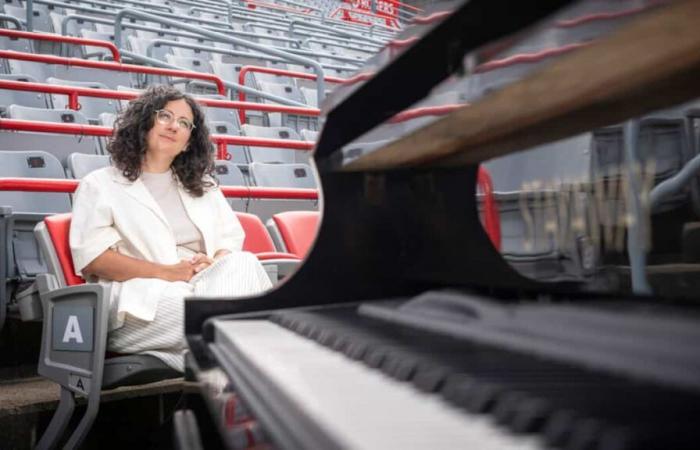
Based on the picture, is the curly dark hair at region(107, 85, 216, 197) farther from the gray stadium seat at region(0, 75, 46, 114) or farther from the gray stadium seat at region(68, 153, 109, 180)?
the gray stadium seat at region(0, 75, 46, 114)

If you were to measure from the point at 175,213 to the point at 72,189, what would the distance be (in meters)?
0.31

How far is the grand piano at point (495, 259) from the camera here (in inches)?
16.3

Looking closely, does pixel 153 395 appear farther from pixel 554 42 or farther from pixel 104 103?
pixel 104 103

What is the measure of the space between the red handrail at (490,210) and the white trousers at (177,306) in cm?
86

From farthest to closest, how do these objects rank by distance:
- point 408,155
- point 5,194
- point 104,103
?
1. point 104,103
2. point 5,194
3. point 408,155

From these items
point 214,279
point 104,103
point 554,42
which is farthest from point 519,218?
point 104,103

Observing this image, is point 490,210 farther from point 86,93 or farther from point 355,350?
point 86,93

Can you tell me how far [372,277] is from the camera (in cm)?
95

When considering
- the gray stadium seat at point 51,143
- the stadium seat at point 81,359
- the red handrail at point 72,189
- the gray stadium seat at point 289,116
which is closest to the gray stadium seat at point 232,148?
the gray stadium seat at point 51,143

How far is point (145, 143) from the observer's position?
2.01 m

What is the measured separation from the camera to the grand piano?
41 centimetres

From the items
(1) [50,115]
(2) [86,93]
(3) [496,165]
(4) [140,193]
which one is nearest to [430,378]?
(3) [496,165]

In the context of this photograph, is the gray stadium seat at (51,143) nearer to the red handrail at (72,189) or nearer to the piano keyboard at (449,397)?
the red handrail at (72,189)

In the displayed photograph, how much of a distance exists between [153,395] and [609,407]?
1.86 meters
